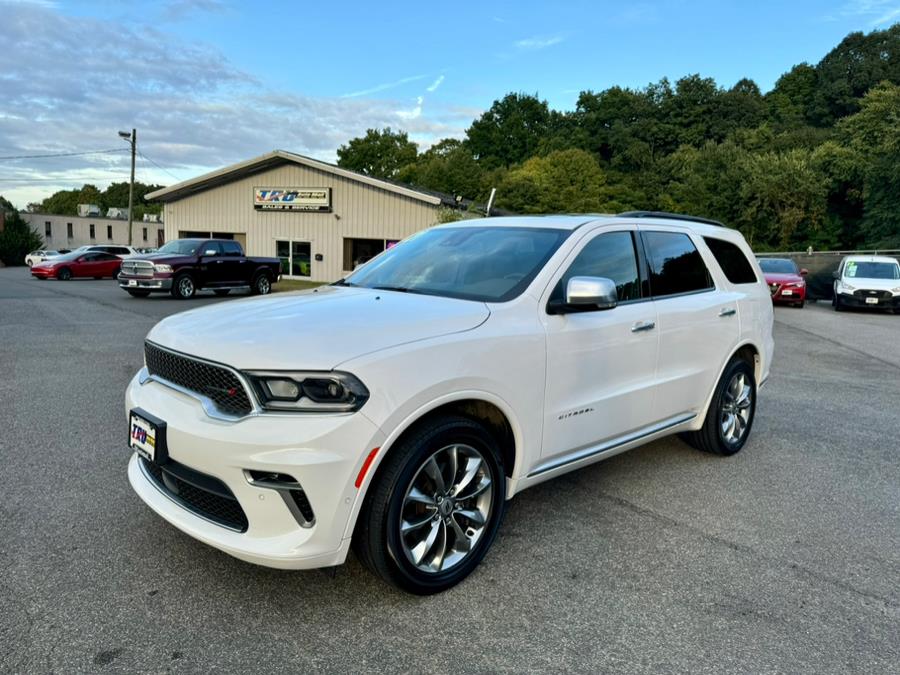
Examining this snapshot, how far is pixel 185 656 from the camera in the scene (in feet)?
7.70

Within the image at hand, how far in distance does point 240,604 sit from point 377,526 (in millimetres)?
725

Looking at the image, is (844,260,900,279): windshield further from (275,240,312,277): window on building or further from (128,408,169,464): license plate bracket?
(275,240,312,277): window on building

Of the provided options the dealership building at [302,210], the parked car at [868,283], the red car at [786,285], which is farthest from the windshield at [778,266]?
the dealership building at [302,210]

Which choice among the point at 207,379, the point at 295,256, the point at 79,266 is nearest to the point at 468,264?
the point at 207,379

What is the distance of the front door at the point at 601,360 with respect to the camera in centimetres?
323

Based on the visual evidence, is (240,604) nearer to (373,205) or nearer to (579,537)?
(579,537)

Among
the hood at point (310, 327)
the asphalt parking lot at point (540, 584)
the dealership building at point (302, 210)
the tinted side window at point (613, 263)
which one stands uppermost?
→ the dealership building at point (302, 210)

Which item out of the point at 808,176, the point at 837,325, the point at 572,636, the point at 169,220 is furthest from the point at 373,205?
the point at 808,176

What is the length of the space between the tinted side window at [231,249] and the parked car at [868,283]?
1882 cm

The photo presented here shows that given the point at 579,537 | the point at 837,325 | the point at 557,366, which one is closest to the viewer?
the point at 557,366

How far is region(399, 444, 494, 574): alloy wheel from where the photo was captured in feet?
8.99

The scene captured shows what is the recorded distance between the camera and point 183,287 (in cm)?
1823

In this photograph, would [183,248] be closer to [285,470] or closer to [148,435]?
[148,435]

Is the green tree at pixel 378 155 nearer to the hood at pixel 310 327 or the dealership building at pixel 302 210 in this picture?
the dealership building at pixel 302 210
